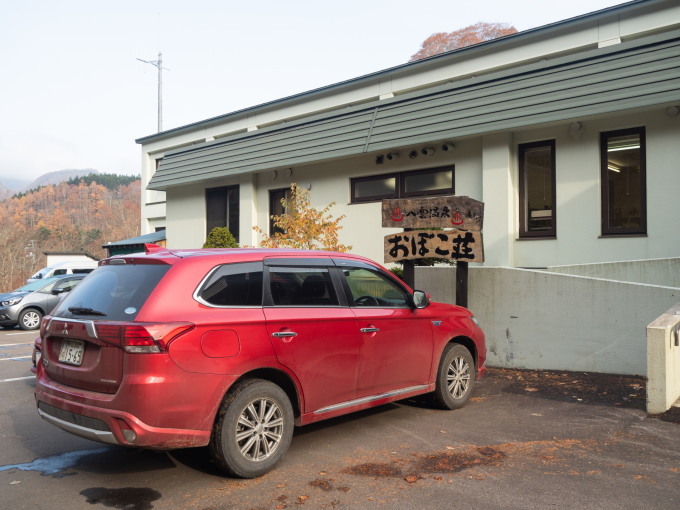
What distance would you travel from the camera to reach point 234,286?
15.5ft

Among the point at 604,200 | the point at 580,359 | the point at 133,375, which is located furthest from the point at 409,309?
the point at 604,200

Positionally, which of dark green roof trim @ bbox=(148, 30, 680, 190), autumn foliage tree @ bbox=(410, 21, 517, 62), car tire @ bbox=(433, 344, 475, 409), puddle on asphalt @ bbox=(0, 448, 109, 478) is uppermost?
autumn foliage tree @ bbox=(410, 21, 517, 62)

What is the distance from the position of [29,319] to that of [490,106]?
1362cm

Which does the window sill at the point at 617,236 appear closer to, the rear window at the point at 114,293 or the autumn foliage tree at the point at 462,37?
the rear window at the point at 114,293

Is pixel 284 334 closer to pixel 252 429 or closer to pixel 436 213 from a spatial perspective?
pixel 252 429

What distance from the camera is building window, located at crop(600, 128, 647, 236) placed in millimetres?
9938

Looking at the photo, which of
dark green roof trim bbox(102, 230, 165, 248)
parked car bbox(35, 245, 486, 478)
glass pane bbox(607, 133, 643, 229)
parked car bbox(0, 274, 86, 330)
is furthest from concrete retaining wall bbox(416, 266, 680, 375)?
dark green roof trim bbox(102, 230, 165, 248)

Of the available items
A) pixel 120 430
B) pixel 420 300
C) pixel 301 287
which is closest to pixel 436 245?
pixel 420 300

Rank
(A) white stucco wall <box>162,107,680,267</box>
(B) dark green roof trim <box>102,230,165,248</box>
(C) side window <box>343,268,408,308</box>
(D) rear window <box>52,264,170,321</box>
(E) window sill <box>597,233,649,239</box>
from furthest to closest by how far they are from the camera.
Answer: (B) dark green roof trim <box>102,230,165,248</box> < (E) window sill <box>597,233,649,239</box> < (A) white stucco wall <box>162,107,680,267</box> < (C) side window <box>343,268,408,308</box> < (D) rear window <box>52,264,170,321</box>

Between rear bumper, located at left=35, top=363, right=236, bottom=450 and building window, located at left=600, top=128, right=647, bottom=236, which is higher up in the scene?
building window, located at left=600, top=128, right=647, bottom=236

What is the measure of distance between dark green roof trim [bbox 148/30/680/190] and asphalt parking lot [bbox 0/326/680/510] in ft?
17.0

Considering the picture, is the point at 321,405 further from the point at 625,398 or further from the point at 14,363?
the point at 14,363

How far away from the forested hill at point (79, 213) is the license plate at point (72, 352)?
4533 centimetres

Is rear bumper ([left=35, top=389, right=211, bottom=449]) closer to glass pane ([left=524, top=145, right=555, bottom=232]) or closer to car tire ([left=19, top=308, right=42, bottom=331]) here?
glass pane ([left=524, top=145, right=555, bottom=232])
